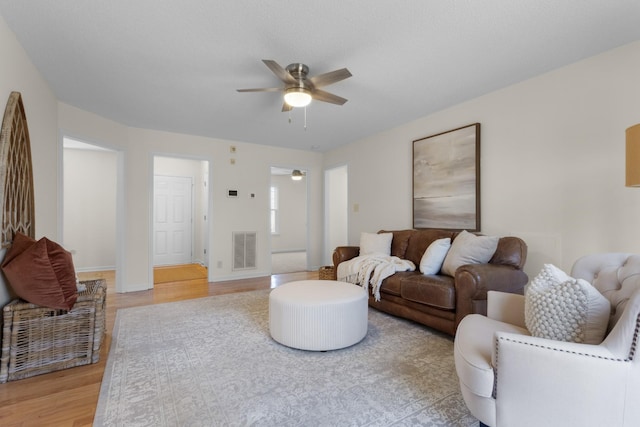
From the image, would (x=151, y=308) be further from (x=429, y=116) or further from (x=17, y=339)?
(x=429, y=116)

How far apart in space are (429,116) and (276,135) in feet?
7.71

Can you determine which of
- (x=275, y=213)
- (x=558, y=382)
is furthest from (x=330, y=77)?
(x=275, y=213)

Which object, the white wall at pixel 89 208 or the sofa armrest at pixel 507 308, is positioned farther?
the white wall at pixel 89 208

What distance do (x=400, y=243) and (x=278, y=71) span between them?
2.51m

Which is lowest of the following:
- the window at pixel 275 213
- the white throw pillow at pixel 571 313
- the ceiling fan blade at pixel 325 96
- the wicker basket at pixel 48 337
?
the wicker basket at pixel 48 337

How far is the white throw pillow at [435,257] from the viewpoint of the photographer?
2.94 meters

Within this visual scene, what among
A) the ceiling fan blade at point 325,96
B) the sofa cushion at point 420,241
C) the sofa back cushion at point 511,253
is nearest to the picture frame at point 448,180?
the sofa cushion at point 420,241

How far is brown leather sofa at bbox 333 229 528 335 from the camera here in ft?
7.58

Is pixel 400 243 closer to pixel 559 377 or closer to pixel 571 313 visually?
pixel 571 313

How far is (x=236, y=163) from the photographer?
16.8 feet

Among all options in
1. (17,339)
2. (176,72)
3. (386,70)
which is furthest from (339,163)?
(17,339)

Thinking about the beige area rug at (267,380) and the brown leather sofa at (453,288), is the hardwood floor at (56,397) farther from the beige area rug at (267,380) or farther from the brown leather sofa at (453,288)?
the brown leather sofa at (453,288)

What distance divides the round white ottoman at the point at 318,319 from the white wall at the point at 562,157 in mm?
1882

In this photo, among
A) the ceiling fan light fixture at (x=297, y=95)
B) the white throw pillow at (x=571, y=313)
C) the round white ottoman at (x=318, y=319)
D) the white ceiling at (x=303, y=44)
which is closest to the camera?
the white throw pillow at (x=571, y=313)
